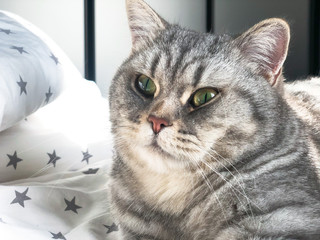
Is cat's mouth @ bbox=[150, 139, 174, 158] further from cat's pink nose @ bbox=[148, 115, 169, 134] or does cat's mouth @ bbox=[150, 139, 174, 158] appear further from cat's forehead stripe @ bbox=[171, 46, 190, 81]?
cat's forehead stripe @ bbox=[171, 46, 190, 81]

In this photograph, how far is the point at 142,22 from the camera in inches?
52.2

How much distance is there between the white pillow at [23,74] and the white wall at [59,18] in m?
0.73

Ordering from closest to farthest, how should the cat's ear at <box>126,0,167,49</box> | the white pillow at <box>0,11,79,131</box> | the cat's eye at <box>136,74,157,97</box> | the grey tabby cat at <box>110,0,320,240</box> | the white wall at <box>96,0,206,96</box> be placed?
the grey tabby cat at <box>110,0,320,240</box> < the cat's eye at <box>136,74,157,97</box> < the cat's ear at <box>126,0,167,49</box> < the white pillow at <box>0,11,79,131</box> < the white wall at <box>96,0,206,96</box>

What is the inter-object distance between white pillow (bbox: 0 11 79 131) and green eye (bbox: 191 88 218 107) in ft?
1.83

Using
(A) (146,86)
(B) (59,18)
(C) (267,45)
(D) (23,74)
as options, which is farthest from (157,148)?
(B) (59,18)

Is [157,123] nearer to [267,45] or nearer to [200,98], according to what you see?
[200,98]

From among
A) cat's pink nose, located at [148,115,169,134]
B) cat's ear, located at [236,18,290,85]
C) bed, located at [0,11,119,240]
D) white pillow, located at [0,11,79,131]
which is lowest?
bed, located at [0,11,119,240]

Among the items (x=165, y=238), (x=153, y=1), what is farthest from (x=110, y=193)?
(x=153, y=1)

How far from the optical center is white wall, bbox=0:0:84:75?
97.6 inches

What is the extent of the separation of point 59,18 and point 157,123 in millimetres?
1652

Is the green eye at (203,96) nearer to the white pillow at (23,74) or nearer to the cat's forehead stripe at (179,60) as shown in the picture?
the cat's forehead stripe at (179,60)

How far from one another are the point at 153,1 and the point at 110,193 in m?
1.69

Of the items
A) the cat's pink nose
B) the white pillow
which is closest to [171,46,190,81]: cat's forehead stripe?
the cat's pink nose

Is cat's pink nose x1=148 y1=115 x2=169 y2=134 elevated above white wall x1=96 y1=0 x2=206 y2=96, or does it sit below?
above
